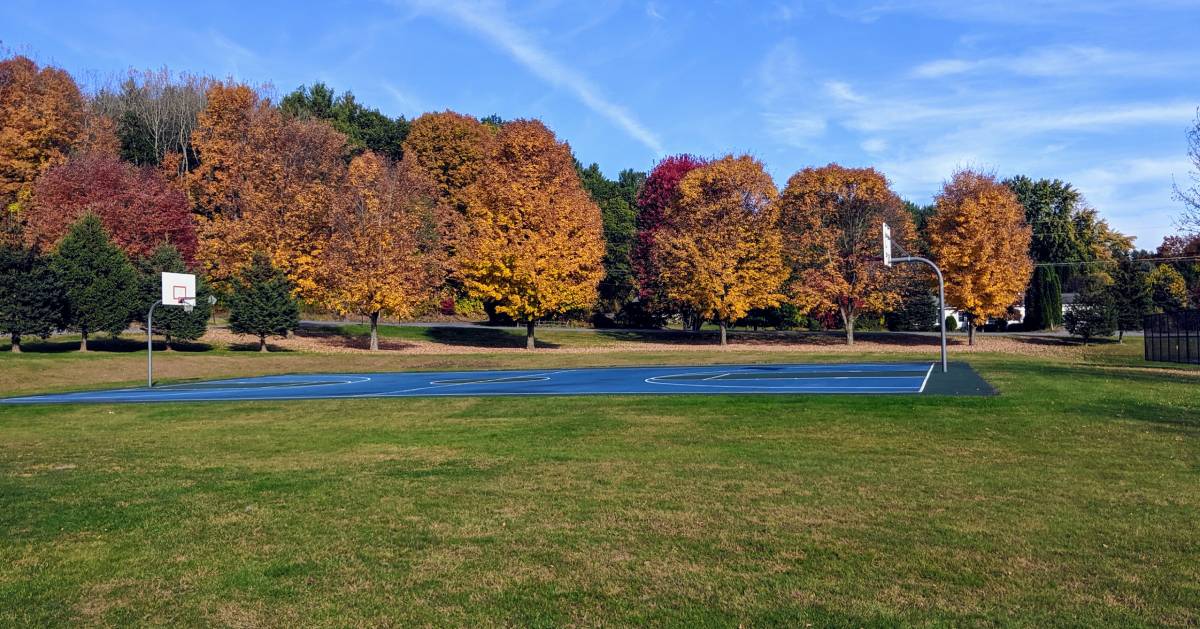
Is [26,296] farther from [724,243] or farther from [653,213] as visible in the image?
[653,213]

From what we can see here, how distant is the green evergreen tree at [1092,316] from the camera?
57531 millimetres

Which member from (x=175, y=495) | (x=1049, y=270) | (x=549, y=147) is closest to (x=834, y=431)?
(x=175, y=495)

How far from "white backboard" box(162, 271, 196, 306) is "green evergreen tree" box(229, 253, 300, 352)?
202 inches

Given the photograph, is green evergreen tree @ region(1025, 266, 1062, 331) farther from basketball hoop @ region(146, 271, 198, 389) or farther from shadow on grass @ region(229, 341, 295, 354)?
basketball hoop @ region(146, 271, 198, 389)

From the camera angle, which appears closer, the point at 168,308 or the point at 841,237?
the point at 168,308

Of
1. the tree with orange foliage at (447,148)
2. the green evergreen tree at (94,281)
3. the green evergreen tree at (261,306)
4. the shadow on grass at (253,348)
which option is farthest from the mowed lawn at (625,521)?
the tree with orange foliage at (447,148)

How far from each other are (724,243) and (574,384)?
2970 cm

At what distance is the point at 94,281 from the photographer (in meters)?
Result: 44.5

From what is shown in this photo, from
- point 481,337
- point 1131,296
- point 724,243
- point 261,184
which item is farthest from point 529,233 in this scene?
point 1131,296

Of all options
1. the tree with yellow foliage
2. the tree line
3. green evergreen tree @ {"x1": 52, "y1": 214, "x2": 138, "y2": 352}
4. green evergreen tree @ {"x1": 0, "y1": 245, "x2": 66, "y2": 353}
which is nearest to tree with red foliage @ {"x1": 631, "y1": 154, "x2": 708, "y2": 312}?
the tree line

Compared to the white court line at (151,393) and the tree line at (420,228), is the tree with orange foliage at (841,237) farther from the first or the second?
the white court line at (151,393)

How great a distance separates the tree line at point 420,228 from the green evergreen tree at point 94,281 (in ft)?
0.34

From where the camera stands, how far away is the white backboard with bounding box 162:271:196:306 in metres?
39.3

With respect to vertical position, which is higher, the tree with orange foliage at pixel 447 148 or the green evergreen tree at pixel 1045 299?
the tree with orange foliage at pixel 447 148
